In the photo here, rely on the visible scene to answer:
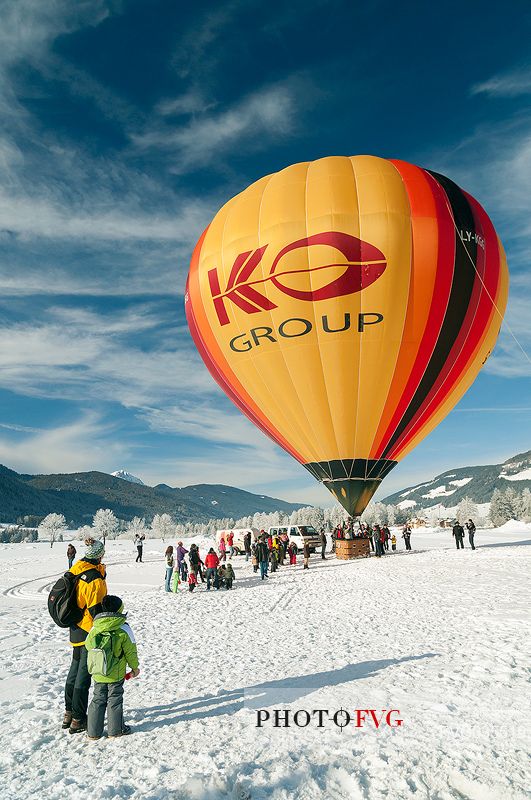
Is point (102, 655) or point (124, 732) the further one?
point (124, 732)

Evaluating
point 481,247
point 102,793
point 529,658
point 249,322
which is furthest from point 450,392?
point 102,793

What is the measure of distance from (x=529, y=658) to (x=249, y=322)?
12.5m

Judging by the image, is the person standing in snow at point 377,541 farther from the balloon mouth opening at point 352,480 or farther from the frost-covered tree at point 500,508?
the frost-covered tree at point 500,508

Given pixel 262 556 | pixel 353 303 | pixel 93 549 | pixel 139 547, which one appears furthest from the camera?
pixel 139 547

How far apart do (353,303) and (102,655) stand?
13.1 m

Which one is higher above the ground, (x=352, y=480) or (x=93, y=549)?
(x=352, y=480)

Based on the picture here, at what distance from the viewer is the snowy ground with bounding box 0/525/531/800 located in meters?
3.80

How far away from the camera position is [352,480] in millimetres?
17266

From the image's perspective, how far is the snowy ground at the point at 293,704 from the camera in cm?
380

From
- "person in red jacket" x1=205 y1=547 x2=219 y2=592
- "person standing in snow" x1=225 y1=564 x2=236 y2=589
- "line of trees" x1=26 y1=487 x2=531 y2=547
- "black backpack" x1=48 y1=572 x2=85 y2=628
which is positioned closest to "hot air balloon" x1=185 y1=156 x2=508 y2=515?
"person standing in snow" x1=225 y1=564 x2=236 y2=589

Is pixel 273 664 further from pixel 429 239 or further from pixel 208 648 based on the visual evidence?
pixel 429 239

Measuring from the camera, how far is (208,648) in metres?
7.91

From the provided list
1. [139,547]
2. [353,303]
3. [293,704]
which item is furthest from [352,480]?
[139,547]

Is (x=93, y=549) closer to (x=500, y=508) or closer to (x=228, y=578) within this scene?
(x=228, y=578)
